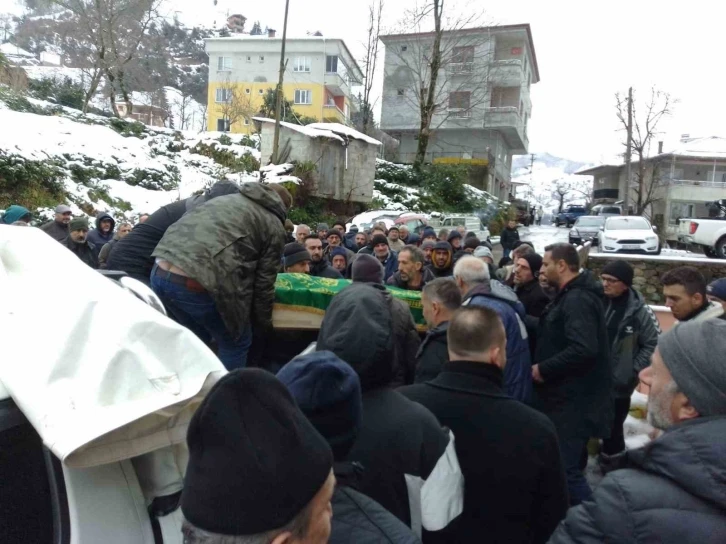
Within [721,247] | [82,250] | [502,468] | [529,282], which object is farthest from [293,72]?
[502,468]

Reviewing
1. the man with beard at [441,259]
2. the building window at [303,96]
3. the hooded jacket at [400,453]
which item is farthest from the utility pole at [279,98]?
the building window at [303,96]

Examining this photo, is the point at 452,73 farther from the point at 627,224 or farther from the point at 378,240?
the point at 378,240

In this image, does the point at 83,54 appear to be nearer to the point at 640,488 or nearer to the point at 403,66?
the point at 403,66

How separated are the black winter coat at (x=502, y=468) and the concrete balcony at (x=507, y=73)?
4146 centimetres

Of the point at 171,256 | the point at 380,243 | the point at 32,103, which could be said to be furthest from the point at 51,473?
the point at 32,103

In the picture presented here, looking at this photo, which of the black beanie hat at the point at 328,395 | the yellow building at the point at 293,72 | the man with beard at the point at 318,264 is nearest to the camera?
the black beanie hat at the point at 328,395

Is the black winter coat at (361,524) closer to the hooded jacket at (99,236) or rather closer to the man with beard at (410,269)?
the man with beard at (410,269)

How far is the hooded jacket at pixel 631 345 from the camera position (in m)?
4.84

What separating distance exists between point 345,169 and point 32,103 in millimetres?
13190

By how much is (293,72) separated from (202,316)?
5495 cm

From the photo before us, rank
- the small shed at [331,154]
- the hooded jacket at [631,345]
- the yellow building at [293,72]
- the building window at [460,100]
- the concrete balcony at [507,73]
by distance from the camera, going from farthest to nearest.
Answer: the yellow building at [293,72] → the concrete balcony at [507,73] → the building window at [460,100] → the small shed at [331,154] → the hooded jacket at [631,345]

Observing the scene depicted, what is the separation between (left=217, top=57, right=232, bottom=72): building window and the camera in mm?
57625

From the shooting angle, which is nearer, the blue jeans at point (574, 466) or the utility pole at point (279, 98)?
the blue jeans at point (574, 466)

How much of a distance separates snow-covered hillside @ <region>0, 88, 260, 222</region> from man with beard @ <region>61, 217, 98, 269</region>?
766 cm
